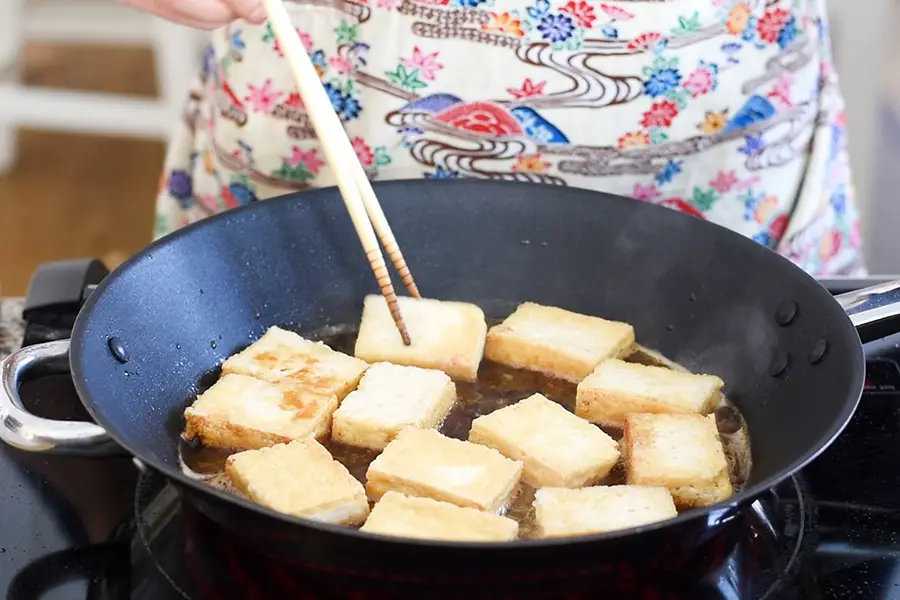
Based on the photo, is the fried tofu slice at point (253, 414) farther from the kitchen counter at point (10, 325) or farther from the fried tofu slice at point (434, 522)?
the kitchen counter at point (10, 325)

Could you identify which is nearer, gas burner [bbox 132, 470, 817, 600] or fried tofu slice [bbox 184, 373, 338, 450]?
gas burner [bbox 132, 470, 817, 600]

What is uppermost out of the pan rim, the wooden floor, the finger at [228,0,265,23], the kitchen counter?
the finger at [228,0,265,23]

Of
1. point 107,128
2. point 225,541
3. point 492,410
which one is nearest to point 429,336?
point 492,410

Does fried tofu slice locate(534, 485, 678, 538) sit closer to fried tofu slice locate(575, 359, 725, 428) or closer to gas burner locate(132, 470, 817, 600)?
gas burner locate(132, 470, 817, 600)

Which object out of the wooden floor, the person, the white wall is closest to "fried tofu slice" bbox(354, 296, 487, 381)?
the person

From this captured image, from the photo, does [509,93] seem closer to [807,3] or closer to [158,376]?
[807,3]

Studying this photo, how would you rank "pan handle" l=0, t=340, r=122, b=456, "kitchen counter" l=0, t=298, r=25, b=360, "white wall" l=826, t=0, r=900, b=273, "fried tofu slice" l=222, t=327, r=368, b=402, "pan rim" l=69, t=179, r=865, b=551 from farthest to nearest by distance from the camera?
"white wall" l=826, t=0, r=900, b=273 → "kitchen counter" l=0, t=298, r=25, b=360 → "fried tofu slice" l=222, t=327, r=368, b=402 → "pan handle" l=0, t=340, r=122, b=456 → "pan rim" l=69, t=179, r=865, b=551

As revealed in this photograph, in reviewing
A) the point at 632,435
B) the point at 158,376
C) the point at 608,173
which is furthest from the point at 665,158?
the point at 158,376
